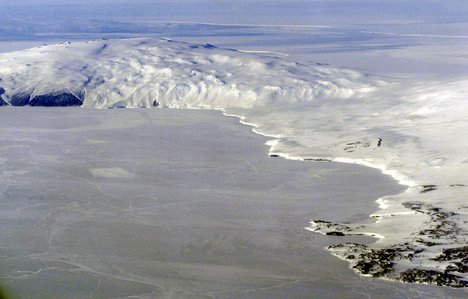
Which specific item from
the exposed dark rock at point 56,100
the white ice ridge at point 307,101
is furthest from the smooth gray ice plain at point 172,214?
the exposed dark rock at point 56,100

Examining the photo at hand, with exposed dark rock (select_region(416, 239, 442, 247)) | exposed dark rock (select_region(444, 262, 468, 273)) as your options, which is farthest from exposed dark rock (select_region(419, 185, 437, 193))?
exposed dark rock (select_region(444, 262, 468, 273))

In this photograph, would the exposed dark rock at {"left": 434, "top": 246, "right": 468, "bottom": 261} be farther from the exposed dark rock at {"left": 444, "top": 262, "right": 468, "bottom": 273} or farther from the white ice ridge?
the white ice ridge

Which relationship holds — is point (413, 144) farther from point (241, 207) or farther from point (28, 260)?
point (28, 260)

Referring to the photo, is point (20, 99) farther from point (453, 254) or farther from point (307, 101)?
point (453, 254)

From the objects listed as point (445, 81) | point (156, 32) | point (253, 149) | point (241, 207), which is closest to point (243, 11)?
point (156, 32)

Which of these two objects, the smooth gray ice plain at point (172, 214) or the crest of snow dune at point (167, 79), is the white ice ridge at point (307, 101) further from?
the smooth gray ice plain at point (172, 214)
